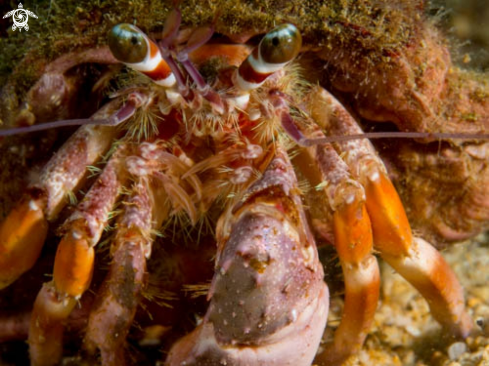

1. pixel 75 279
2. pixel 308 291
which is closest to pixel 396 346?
pixel 308 291

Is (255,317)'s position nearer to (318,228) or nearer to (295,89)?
(318,228)

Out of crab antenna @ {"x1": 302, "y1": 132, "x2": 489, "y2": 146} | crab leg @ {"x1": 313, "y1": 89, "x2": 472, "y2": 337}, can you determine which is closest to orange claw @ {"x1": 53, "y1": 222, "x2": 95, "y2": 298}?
crab antenna @ {"x1": 302, "y1": 132, "x2": 489, "y2": 146}

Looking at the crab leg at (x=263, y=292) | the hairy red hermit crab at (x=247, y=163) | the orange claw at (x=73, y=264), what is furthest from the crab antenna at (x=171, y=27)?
Answer: the orange claw at (x=73, y=264)

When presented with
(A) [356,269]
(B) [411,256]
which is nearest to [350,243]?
(A) [356,269]

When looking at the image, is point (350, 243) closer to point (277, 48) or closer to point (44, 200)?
point (277, 48)

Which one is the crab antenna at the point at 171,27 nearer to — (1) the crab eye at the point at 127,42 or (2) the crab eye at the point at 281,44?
(1) the crab eye at the point at 127,42

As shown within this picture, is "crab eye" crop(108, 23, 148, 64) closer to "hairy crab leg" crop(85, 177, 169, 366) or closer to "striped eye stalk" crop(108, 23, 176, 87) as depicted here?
Answer: "striped eye stalk" crop(108, 23, 176, 87)
